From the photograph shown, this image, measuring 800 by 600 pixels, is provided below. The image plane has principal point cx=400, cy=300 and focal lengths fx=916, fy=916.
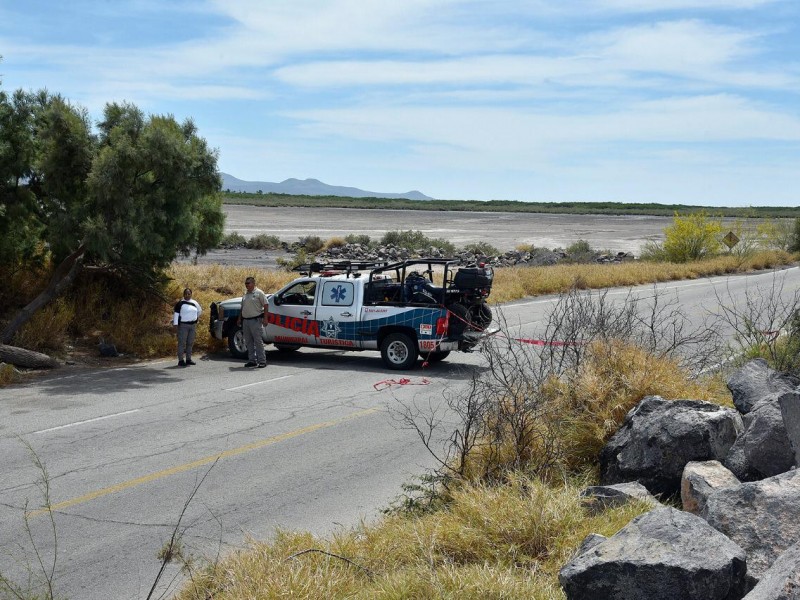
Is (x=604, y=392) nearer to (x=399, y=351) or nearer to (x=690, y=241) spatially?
(x=399, y=351)

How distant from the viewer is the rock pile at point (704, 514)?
468 cm

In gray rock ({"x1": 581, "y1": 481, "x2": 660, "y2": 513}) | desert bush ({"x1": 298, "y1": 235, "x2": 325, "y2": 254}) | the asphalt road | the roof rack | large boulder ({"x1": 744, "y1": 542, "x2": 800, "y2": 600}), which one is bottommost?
the asphalt road

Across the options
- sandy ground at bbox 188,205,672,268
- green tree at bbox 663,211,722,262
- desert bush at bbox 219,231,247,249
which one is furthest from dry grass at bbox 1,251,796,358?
desert bush at bbox 219,231,247,249

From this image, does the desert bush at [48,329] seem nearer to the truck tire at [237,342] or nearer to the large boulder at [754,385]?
the truck tire at [237,342]

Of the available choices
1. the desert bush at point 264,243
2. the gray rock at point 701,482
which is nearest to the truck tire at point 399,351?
the gray rock at point 701,482

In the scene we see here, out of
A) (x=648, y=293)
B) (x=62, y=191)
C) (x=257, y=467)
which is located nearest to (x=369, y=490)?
(x=257, y=467)

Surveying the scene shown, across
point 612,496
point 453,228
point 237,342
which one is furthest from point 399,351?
point 453,228

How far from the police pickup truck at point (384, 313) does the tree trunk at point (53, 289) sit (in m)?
3.53

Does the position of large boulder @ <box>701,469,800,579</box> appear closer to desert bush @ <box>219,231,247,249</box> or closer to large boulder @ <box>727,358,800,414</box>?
large boulder @ <box>727,358,800,414</box>

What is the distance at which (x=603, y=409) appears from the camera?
355 inches

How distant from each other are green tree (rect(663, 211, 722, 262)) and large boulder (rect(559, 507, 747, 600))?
46.7m

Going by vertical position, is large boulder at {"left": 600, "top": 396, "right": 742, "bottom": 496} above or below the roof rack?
below

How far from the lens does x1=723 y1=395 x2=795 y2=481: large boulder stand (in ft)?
22.1

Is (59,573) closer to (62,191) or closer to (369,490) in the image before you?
(369,490)
